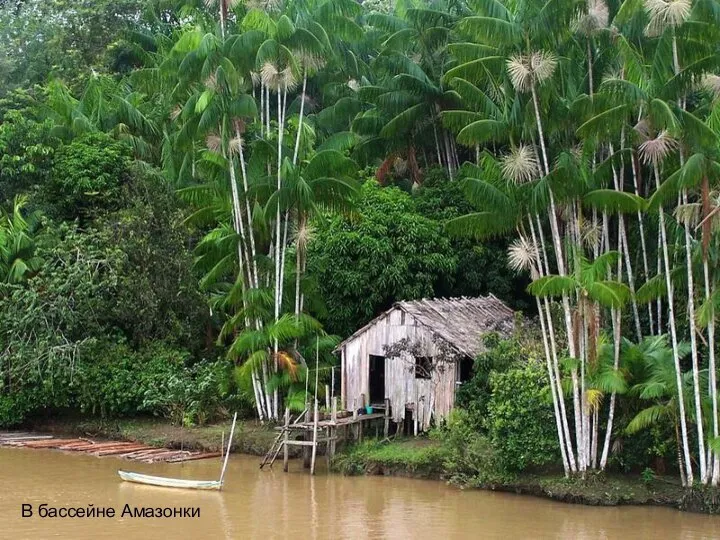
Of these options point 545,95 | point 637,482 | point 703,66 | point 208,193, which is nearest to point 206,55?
point 208,193

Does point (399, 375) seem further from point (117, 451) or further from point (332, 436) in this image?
point (117, 451)

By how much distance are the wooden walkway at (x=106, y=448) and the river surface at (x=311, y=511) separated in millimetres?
689

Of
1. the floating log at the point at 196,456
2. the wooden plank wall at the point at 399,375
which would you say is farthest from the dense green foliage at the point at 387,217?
the floating log at the point at 196,456

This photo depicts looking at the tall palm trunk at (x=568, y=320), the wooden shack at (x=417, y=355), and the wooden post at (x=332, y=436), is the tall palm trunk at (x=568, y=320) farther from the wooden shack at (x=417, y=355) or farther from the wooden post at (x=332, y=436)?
the wooden post at (x=332, y=436)

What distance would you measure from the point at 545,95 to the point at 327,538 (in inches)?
298

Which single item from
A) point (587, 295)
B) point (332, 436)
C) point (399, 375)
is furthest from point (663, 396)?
point (332, 436)

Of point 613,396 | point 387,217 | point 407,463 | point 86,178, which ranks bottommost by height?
point 407,463

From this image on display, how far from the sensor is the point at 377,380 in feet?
61.9

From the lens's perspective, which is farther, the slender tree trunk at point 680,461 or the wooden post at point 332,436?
the wooden post at point 332,436

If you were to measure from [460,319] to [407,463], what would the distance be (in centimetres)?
325

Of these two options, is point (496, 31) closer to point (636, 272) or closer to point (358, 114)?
point (636, 272)

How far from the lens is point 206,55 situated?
57.0 feet

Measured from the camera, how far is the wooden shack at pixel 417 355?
52.7 ft

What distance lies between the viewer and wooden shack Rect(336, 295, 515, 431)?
16078 mm
